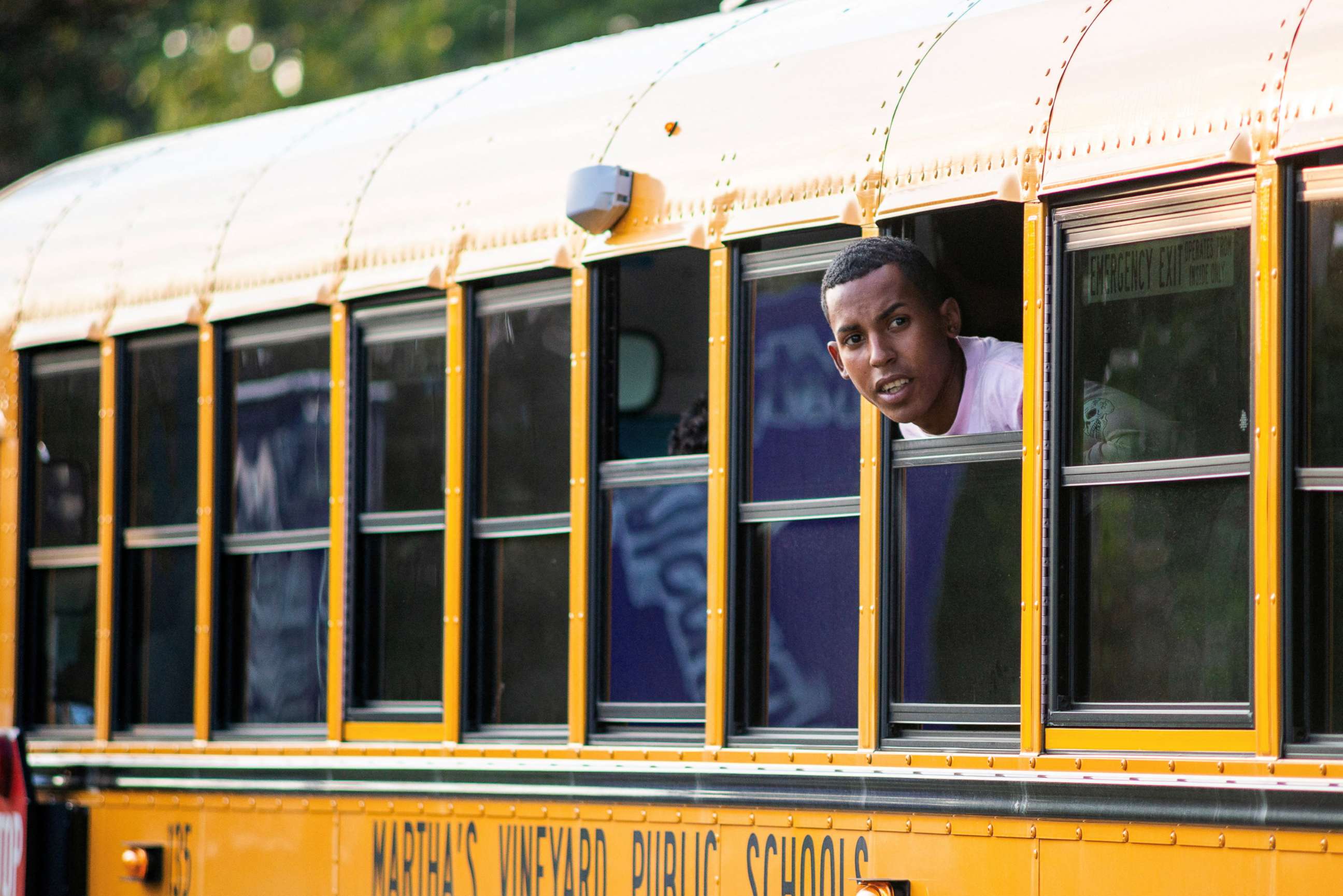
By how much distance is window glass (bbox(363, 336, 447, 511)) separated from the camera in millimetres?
5574

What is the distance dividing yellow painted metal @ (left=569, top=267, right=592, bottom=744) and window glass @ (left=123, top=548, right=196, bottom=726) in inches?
67.2

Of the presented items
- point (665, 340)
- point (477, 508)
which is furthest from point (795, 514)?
point (665, 340)

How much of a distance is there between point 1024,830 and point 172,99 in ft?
52.6

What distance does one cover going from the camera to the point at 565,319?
207 inches

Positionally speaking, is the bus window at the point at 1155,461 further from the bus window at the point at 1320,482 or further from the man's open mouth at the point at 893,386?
the man's open mouth at the point at 893,386

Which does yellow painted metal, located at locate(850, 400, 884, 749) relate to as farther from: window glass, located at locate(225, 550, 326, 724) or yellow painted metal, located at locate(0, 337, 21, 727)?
yellow painted metal, located at locate(0, 337, 21, 727)

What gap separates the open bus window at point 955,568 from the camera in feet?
14.0

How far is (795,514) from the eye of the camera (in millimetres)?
4695

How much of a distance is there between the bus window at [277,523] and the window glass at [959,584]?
2061mm

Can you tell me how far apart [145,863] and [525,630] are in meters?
1.78

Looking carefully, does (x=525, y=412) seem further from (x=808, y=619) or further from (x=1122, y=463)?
(x=1122, y=463)

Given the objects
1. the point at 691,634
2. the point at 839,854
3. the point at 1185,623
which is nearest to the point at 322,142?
the point at 691,634

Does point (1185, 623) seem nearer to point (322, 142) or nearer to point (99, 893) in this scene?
point (322, 142)

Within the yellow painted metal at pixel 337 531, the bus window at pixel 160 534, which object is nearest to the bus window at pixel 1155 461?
the yellow painted metal at pixel 337 531
